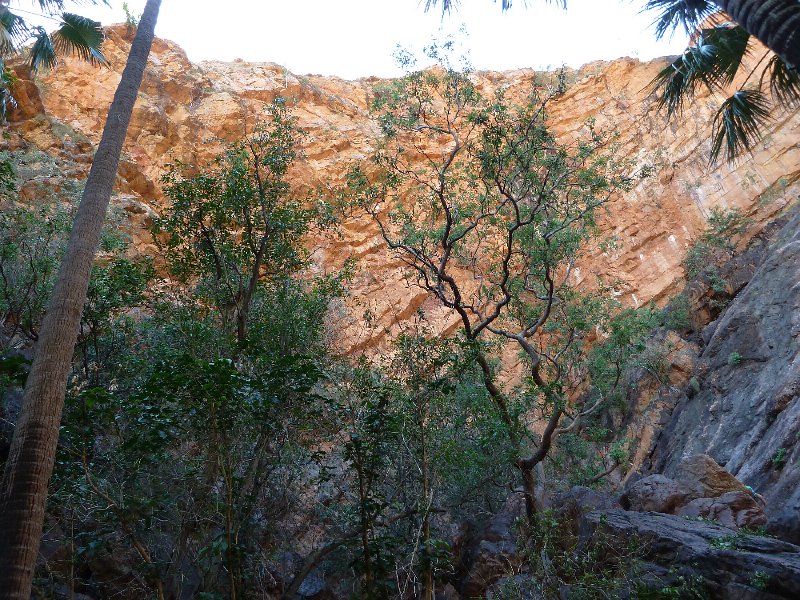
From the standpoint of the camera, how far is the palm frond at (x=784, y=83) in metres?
5.59

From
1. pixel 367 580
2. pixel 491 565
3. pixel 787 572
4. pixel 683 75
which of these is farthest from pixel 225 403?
pixel 491 565

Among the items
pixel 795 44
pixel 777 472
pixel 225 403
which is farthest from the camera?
pixel 777 472

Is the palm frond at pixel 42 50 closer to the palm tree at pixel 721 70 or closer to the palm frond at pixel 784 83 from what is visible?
the palm tree at pixel 721 70

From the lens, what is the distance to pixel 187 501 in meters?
6.85

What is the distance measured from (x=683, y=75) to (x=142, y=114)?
21.9 meters

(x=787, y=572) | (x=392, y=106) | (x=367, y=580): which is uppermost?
(x=392, y=106)

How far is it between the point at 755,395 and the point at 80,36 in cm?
1465

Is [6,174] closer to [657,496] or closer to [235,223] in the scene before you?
[235,223]

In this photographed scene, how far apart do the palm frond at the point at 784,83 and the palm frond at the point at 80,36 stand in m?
9.42

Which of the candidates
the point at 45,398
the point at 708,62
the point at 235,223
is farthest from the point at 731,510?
the point at 235,223

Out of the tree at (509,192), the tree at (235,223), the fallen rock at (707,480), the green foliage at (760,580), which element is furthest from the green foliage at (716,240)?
the green foliage at (760,580)

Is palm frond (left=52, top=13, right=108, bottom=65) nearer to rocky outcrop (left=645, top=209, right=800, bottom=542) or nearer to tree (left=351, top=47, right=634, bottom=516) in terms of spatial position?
tree (left=351, top=47, right=634, bottom=516)

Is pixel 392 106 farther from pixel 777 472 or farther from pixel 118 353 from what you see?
pixel 777 472

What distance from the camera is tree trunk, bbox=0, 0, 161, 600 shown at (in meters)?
4.18
